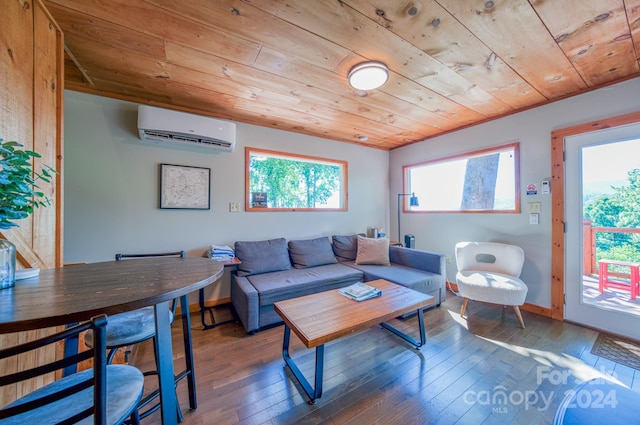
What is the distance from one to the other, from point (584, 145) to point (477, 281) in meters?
1.72

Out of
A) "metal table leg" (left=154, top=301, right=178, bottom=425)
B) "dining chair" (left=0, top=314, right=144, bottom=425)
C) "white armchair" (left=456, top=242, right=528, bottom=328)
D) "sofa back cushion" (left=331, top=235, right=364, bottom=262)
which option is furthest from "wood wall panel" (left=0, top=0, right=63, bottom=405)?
"white armchair" (left=456, top=242, right=528, bottom=328)

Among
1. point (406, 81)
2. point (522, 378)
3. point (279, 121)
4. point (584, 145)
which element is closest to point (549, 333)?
point (522, 378)

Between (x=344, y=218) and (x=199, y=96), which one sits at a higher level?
(x=199, y=96)

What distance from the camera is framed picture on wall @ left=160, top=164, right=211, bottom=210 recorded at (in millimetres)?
2600

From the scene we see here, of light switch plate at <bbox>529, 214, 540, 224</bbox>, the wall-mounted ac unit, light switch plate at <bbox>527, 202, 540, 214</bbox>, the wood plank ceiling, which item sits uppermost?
the wood plank ceiling

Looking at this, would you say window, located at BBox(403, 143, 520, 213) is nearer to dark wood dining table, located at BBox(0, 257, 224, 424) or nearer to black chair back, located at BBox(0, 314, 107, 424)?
dark wood dining table, located at BBox(0, 257, 224, 424)

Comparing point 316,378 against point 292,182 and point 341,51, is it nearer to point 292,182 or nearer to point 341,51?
point 341,51

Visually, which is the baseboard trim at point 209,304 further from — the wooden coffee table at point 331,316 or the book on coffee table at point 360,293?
the book on coffee table at point 360,293

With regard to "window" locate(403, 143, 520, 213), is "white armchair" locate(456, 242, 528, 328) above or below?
below

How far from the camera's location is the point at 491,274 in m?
2.60

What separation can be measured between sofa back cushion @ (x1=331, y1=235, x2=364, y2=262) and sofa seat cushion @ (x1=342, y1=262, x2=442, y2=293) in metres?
0.41

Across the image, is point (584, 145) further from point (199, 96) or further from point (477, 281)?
point (199, 96)

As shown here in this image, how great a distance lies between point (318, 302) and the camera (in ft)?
6.18

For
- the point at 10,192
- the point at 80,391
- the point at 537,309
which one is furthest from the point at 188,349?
the point at 537,309
